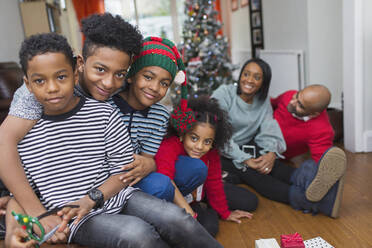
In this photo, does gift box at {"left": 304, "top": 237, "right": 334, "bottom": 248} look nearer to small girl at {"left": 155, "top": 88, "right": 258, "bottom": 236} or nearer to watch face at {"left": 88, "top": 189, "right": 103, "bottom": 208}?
small girl at {"left": 155, "top": 88, "right": 258, "bottom": 236}

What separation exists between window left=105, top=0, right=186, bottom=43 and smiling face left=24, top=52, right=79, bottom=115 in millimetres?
6222

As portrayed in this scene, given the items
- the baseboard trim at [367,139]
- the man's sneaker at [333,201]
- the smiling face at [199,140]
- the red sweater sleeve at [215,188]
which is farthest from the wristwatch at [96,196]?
the baseboard trim at [367,139]

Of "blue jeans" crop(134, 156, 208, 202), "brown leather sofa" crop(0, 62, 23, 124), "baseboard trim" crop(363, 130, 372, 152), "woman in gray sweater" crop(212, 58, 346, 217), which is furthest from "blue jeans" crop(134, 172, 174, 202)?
"brown leather sofa" crop(0, 62, 23, 124)

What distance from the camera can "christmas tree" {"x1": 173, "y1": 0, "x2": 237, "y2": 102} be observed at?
13.2 ft

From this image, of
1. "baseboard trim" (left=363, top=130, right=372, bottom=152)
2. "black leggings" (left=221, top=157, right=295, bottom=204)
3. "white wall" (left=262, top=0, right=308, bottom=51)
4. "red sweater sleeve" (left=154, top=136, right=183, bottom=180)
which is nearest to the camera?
"red sweater sleeve" (left=154, top=136, right=183, bottom=180)

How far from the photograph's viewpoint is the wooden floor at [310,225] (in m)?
1.50

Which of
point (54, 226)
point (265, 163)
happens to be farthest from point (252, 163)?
point (54, 226)

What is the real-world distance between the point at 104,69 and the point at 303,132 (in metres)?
1.42

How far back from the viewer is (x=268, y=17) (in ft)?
13.9

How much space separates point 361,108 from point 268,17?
2124 millimetres

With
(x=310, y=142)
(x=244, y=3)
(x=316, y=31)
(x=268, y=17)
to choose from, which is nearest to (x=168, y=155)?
(x=310, y=142)

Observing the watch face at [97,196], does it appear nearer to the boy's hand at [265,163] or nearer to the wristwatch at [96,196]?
the wristwatch at [96,196]

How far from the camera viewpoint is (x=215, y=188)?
65.8 inches

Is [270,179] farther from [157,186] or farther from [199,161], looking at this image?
[157,186]
